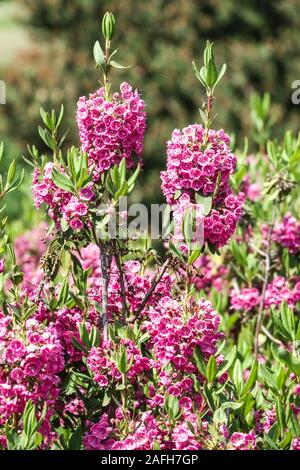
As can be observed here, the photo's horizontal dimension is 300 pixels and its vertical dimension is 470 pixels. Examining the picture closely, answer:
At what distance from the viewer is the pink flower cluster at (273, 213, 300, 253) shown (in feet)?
14.2

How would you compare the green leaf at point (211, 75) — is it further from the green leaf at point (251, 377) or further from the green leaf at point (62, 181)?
the green leaf at point (251, 377)

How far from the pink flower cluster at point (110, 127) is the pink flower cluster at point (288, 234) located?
5.20ft

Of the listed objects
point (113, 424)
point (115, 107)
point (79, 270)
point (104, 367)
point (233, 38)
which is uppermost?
point (233, 38)

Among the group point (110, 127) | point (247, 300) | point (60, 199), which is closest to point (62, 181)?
point (60, 199)

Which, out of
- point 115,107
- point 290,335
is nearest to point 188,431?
point 290,335

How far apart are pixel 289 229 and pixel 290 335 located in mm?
1459

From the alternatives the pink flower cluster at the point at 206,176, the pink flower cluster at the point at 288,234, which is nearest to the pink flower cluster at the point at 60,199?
the pink flower cluster at the point at 206,176

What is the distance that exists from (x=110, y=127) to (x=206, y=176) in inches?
14.3

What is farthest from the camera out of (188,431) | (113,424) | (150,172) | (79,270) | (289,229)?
(150,172)

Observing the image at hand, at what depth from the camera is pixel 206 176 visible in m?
2.84

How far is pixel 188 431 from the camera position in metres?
2.56

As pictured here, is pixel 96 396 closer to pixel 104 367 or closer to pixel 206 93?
pixel 104 367

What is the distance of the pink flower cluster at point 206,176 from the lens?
2.81m

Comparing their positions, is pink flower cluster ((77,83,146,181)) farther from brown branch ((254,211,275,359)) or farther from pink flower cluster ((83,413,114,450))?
brown branch ((254,211,275,359))
